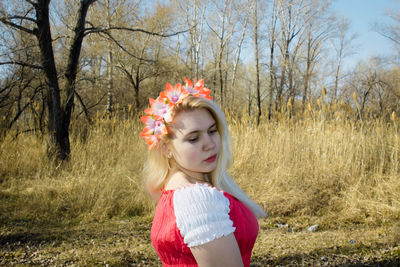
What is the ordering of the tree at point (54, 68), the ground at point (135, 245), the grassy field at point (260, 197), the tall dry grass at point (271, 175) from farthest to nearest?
the tree at point (54, 68), the tall dry grass at point (271, 175), the grassy field at point (260, 197), the ground at point (135, 245)

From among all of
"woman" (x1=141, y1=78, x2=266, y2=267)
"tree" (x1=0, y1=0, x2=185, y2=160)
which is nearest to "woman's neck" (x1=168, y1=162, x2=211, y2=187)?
"woman" (x1=141, y1=78, x2=266, y2=267)

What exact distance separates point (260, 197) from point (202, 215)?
3360 mm

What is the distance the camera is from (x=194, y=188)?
967 mm

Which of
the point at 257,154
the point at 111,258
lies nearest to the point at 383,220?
the point at 257,154

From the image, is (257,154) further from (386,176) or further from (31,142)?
(31,142)

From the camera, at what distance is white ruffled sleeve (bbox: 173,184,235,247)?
2.91 feet

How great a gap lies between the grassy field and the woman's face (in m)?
1.79

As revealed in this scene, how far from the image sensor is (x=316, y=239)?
121 inches

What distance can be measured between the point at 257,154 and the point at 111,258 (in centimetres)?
295

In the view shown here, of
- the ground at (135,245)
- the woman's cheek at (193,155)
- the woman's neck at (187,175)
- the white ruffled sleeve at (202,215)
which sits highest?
the woman's cheek at (193,155)

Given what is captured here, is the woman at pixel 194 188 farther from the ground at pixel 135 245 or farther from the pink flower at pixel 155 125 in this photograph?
the ground at pixel 135 245

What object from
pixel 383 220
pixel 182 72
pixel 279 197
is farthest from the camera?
pixel 182 72

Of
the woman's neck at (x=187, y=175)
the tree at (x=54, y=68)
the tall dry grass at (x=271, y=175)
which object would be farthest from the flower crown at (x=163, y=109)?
the tree at (x=54, y=68)

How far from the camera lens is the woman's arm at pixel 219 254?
0.88m
